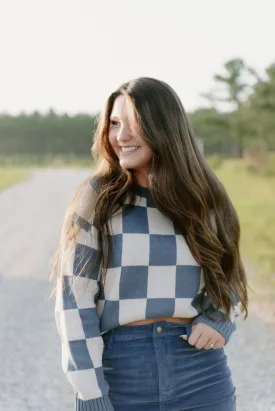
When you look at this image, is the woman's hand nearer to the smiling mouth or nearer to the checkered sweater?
the checkered sweater

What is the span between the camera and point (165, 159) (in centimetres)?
189

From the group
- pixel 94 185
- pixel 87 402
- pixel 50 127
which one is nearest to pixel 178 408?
pixel 87 402

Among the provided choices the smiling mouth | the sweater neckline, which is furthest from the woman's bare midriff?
the smiling mouth

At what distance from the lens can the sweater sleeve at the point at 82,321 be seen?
5.76 feet

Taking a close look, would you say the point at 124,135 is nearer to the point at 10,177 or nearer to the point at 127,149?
the point at 127,149

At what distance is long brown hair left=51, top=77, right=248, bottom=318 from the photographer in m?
1.86

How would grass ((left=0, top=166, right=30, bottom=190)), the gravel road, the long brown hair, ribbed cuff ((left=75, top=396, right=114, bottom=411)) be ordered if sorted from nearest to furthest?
ribbed cuff ((left=75, top=396, right=114, bottom=411)) → the long brown hair → the gravel road → grass ((left=0, top=166, right=30, bottom=190))

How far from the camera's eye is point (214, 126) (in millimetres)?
39125

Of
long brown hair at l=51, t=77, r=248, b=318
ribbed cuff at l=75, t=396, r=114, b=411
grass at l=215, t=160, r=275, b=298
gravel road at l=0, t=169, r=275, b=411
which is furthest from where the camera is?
grass at l=215, t=160, r=275, b=298

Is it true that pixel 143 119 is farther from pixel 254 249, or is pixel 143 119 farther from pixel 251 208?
pixel 251 208

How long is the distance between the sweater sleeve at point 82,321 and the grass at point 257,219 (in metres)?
4.88

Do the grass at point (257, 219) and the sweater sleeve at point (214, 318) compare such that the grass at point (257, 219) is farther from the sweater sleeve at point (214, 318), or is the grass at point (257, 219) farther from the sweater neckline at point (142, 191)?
the sweater neckline at point (142, 191)

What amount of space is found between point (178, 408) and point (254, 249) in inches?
281


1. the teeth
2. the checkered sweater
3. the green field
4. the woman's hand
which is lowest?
the green field
